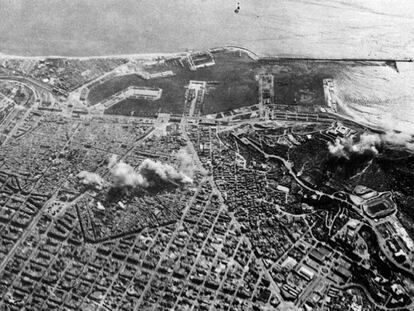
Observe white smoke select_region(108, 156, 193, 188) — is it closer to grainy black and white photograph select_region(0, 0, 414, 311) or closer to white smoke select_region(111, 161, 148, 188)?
white smoke select_region(111, 161, 148, 188)

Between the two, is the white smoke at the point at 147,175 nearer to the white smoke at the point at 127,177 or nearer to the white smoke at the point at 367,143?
the white smoke at the point at 127,177

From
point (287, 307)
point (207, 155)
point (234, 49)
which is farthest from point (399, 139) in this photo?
point (234, 49)

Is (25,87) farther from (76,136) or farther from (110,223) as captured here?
(110,223)

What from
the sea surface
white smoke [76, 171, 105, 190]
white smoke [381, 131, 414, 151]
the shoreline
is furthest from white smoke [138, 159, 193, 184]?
white smoke [381, 131, 414, 151]

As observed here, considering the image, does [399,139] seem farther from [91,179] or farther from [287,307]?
[91,179]

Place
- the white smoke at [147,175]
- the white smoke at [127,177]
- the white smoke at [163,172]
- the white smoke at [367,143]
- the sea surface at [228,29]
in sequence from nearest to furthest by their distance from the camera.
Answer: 1. the white smoke at [127,177]
2. the white smoke at [147,175]
3. the white smoke at [163,172]
4. the white smoke at [367,143]
5. the sea surface at [228,29]

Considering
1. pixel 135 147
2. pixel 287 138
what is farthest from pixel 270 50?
pixel 135 147

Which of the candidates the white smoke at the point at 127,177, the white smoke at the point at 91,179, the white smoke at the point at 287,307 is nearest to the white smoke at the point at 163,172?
the white smoke at the point at 127,177
